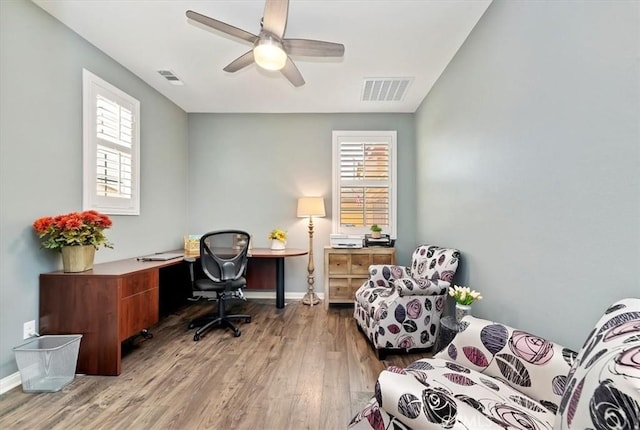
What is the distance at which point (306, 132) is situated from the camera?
4414 mm

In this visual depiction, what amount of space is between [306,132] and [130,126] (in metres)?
2.16

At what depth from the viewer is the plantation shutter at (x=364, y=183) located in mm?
4387

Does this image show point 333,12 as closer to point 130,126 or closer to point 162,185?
point 130,126

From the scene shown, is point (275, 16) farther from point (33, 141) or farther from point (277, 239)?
point (277, 239)

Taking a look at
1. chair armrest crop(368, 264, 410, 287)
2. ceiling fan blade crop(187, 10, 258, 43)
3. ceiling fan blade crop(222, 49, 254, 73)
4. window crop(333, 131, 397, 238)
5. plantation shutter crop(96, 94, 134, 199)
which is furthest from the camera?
window crop(333, 131, 397, 238)

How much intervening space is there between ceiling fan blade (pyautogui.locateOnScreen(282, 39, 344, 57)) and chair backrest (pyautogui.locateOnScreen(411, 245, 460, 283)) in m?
1.89

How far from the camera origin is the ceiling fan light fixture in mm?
2066

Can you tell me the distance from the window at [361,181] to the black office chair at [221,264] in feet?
5.54

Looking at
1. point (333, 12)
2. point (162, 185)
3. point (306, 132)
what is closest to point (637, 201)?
point (333, 12)

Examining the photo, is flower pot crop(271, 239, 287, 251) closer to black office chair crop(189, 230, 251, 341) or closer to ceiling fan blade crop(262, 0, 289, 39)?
black office chair crop(189, 230, 251, 341)

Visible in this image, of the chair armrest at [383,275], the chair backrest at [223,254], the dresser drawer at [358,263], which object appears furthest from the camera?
the dresser drawer at [358,263]

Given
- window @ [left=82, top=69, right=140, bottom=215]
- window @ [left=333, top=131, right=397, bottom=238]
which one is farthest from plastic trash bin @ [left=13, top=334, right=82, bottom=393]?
window @ [left=333, top=131, right=397, bottom=238]

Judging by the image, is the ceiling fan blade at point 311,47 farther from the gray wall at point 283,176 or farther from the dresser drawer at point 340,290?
the dresser drawer at point 340,290

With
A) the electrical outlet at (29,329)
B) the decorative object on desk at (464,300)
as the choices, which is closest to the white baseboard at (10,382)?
the electrical outlet at (29,329)
